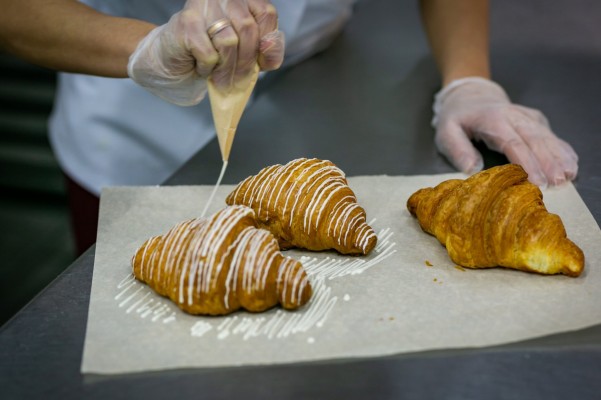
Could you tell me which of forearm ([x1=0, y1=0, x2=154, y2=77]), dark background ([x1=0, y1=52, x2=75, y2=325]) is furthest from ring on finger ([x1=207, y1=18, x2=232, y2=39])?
dark background ([x1=0, y1=52, x2=75, y2=325])

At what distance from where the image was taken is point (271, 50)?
142cm

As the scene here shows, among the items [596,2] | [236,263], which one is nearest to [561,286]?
[236,263]

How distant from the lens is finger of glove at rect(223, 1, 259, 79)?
53.1 inches

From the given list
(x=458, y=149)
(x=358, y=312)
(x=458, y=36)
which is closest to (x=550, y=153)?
(x=458, y=149)

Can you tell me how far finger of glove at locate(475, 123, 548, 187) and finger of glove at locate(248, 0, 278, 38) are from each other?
0.57 meters

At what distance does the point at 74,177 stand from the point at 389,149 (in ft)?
3.00

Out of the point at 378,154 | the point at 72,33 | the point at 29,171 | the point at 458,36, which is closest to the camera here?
the point at 72,33

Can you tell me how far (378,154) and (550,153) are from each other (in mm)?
371

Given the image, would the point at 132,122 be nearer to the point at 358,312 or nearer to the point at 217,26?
the point at 217,26

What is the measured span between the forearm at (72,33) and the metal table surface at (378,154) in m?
0.29

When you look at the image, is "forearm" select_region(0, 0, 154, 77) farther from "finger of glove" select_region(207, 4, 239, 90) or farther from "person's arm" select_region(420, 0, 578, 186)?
"person's arm" select_region(420, 0, 578, 186)

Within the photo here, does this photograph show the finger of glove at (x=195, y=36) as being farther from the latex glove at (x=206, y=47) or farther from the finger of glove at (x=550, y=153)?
the finger of glove at (x=550, y=153)

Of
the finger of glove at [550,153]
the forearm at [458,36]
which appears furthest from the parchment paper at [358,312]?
the forearm at [458,36]

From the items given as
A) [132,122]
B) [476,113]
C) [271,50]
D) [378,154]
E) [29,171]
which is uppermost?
[271,50]
